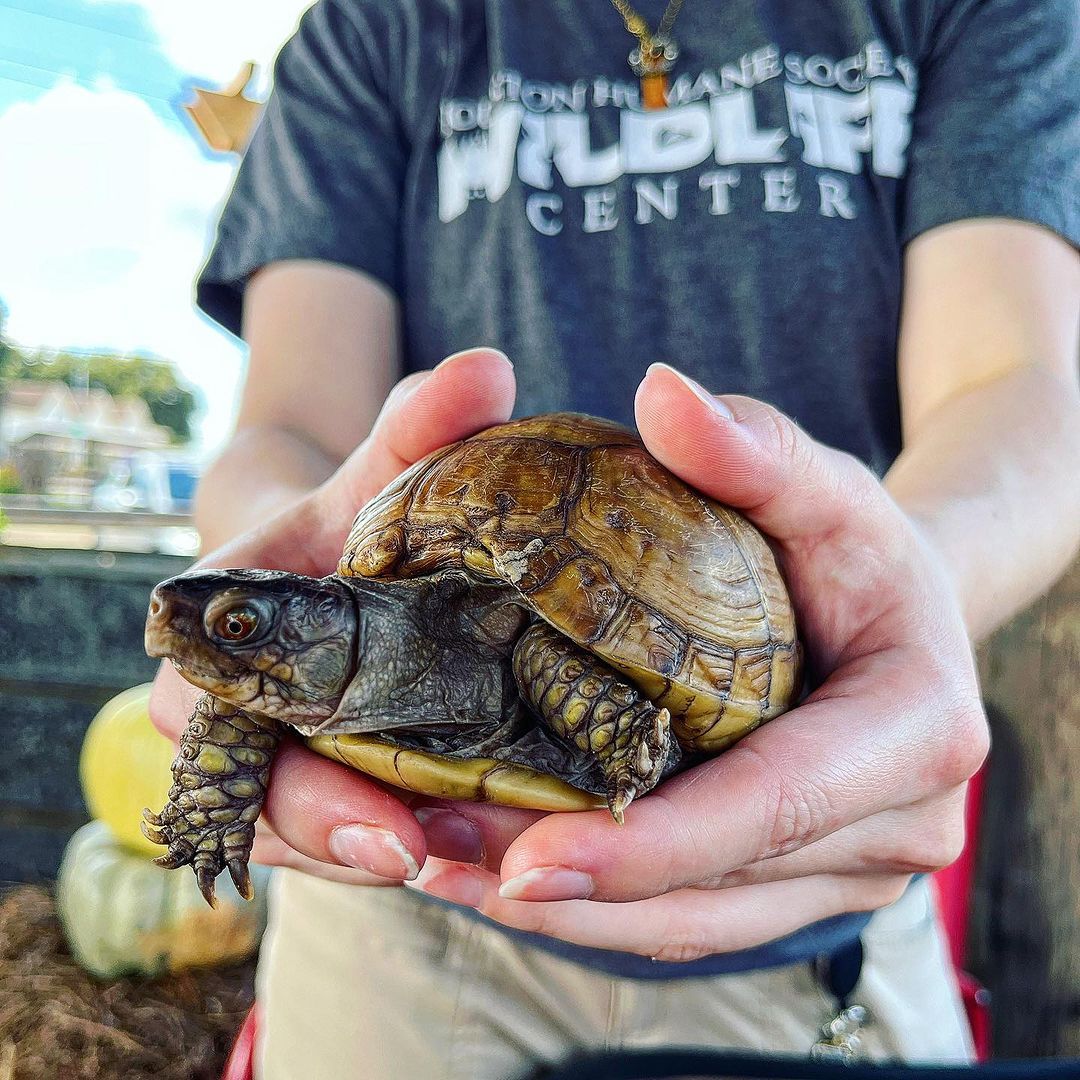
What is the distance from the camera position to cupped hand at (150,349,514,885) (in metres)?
0.88

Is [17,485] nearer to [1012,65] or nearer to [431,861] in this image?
[431,861]

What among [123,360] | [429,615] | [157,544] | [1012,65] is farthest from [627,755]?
[123,360]

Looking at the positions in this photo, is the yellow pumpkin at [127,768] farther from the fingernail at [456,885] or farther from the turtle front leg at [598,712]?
the turtle front leg at [598,712]

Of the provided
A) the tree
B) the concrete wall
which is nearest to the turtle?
the concrete wall

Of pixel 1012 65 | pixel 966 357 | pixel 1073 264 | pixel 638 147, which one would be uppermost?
pixel 1012 65

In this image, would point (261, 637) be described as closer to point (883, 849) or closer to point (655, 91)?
point (883, 849)

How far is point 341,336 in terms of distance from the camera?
166 cm

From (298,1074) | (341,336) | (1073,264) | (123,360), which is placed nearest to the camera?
(298,1074)

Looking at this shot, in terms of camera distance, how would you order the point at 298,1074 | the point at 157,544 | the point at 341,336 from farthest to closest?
the point at 157,544 < the point at 341,336 < the point at 298,1074

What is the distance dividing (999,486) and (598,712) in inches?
29.1

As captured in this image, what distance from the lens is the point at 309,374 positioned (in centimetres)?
169

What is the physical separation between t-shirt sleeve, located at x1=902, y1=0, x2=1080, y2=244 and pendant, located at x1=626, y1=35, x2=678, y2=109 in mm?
468

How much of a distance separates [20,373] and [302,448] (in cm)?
360

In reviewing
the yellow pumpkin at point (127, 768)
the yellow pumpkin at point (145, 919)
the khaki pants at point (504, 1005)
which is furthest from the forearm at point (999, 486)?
the yellow pumpkin at point (145, 919)
